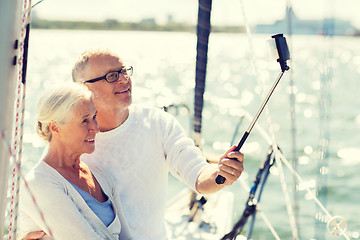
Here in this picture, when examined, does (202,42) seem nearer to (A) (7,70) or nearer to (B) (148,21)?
(A) (7,70)

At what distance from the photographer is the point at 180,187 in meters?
5.87

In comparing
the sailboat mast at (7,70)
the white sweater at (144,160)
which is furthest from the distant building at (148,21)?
the sailboat mast at (7,70)

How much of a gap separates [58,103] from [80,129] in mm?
109

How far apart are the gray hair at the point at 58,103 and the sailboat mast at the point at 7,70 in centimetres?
26

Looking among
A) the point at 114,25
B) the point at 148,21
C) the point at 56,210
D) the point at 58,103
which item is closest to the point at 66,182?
the point at 56,210

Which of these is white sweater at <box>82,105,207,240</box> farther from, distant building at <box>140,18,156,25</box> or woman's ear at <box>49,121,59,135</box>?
distant building at <box>140,18,156,25</box>

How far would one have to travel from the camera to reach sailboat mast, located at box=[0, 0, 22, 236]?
3.76 ft

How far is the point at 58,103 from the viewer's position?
1477mm

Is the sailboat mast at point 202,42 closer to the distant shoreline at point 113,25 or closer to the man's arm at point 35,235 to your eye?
the man's arm at point 35,235

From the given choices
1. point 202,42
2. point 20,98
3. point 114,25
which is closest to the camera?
point 20,98

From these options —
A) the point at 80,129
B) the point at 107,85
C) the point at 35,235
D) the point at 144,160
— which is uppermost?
the point at 107,85

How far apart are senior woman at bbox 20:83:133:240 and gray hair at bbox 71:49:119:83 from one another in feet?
0.82

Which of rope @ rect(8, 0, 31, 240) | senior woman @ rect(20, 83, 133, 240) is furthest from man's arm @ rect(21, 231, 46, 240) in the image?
rope @ rect(8, 0, 31, 240)

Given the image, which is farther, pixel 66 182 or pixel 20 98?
pixel 66 182
